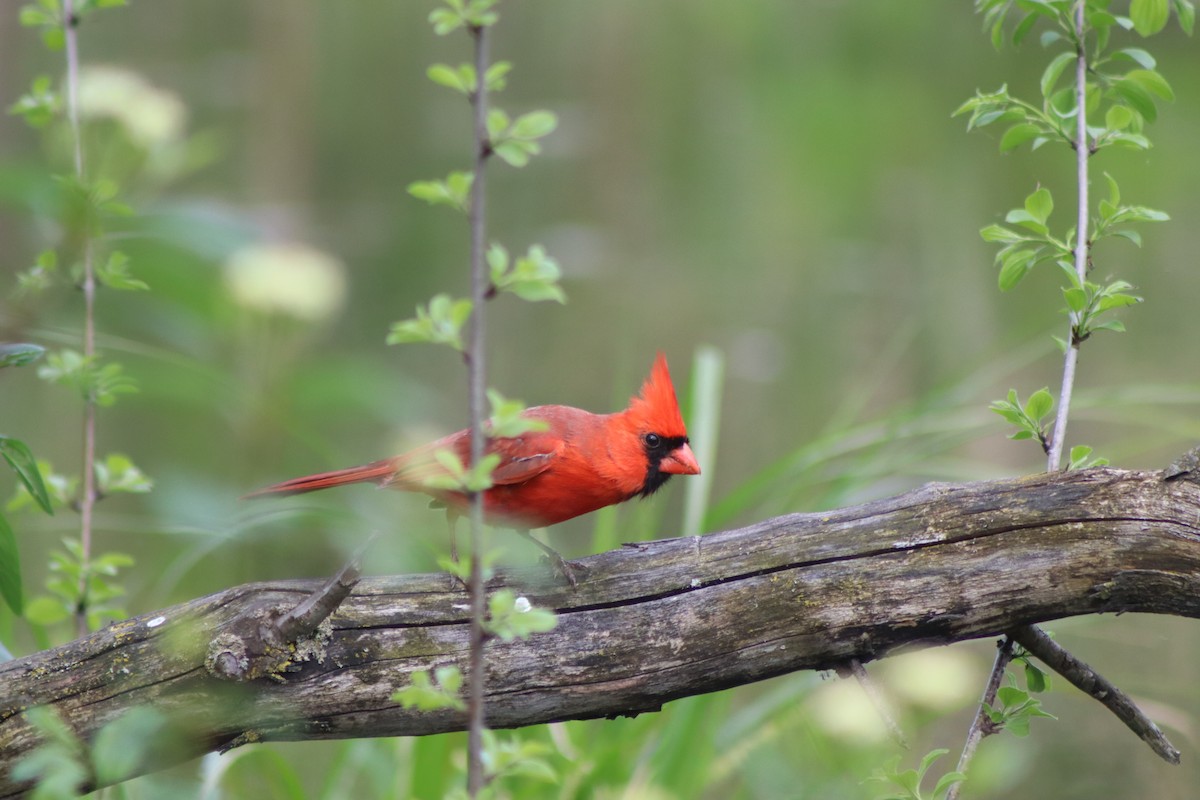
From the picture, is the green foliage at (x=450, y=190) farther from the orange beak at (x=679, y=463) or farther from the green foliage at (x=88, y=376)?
the orange beak at (x=679, y=463)

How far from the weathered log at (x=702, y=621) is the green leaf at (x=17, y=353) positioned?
1.39 ft

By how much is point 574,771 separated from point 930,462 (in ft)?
4.95

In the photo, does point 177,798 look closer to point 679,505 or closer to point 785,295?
point 679,505

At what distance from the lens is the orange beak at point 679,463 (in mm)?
2453

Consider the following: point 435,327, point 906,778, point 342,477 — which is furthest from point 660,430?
point 435,327

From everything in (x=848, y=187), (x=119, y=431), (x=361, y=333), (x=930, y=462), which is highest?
(x=848, y=187)

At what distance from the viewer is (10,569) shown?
1559 mm

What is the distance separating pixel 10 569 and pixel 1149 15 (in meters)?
1.73

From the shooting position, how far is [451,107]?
9898 mm

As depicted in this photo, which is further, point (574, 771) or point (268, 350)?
point (574, 771)

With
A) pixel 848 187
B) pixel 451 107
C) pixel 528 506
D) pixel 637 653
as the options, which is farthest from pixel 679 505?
pixel 451 107

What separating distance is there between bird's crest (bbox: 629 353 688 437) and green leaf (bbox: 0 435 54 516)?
1.18 metres

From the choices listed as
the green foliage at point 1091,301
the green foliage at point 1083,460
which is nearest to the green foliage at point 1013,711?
the green foliage at point 1083,460

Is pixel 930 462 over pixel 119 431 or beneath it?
beneath
